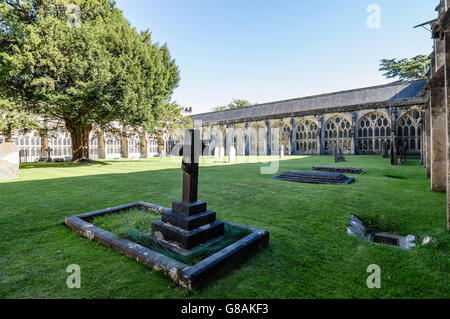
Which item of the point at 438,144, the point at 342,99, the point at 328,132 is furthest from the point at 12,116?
the point at 342,99

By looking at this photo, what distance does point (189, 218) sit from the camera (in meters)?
3.45

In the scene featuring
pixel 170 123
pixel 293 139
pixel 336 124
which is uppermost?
pixel 336 124

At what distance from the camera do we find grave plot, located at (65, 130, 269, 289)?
2.75 m

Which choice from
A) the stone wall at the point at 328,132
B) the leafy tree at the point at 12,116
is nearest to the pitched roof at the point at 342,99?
the stone wall at the point at 328,132

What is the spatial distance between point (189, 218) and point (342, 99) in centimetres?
3318

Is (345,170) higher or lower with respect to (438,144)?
lower

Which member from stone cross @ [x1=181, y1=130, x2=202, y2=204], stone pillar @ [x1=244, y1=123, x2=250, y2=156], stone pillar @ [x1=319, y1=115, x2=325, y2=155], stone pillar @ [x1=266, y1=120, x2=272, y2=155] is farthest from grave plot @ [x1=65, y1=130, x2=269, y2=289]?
stone pillar @ [x1=244, y1=123, x2=250, y2=156]

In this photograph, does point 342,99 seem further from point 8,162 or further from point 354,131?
point 8,162

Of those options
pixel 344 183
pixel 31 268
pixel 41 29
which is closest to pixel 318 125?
pixel 344 183

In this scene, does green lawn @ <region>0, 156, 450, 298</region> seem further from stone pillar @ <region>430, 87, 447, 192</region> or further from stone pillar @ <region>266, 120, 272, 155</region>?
stone pillar @ <region>266, 120, 272, 155</region>

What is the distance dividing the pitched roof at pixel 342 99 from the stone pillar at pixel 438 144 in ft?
72.6

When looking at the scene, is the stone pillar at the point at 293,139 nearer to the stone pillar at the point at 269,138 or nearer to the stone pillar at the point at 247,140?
the stone pillar at the point at 269,138
